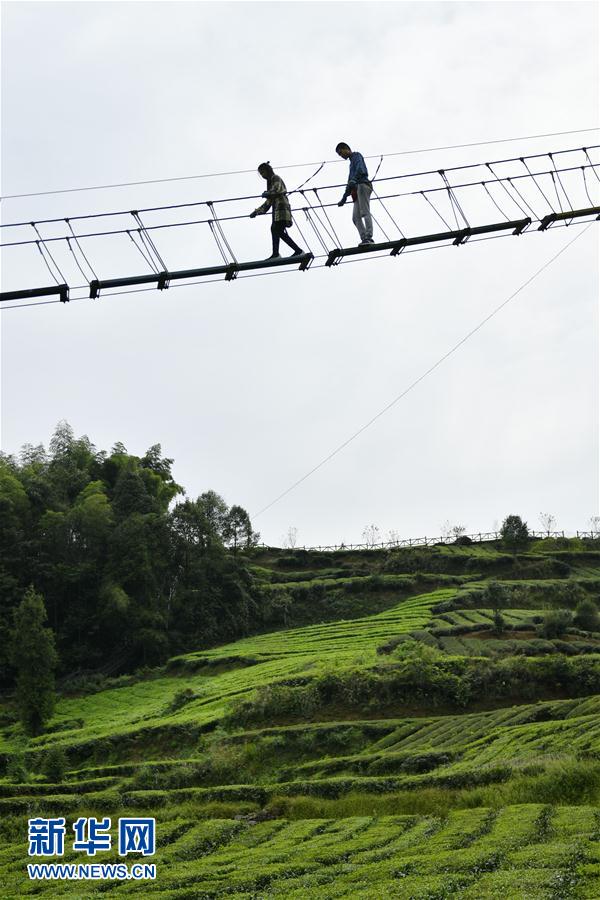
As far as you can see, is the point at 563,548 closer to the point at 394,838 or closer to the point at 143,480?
the point at 143,480

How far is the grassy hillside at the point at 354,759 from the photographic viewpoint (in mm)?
13565

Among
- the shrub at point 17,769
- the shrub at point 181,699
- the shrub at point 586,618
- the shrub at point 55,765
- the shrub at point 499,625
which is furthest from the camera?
the shrub at point 586,618

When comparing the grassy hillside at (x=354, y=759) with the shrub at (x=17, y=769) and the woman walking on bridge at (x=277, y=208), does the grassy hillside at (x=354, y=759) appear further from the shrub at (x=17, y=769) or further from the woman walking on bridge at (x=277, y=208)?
the woman walking on bridge at (x=277, y=208)

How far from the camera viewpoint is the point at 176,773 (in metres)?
24.9

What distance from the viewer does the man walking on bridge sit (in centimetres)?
1591

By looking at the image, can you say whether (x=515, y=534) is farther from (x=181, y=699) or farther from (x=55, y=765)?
(x=55, y=765)

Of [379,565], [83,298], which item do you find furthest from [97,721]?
[379,565]

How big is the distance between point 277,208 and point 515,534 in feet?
188

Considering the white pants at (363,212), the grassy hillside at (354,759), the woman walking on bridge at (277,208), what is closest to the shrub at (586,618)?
the grassy hillside at (354,759)

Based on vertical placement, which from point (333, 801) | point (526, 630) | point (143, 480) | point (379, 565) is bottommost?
point (333, 801)

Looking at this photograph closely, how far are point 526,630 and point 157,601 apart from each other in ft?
79.2

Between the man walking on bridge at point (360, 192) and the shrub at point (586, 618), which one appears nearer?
the man walking on bridge at point (360, 192)

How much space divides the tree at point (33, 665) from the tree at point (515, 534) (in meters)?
37.6

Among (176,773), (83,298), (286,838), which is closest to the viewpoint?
(83,298)
